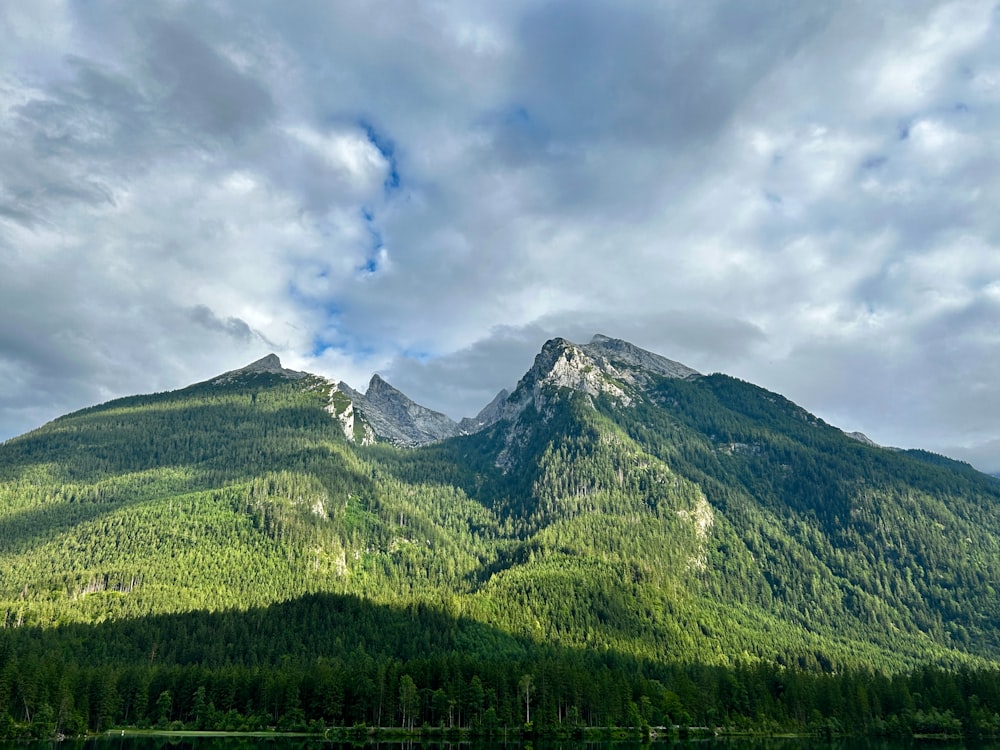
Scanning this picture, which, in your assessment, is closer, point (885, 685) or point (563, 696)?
point (563, 696)

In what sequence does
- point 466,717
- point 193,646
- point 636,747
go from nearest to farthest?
1. point 636,747
2. point 466,717
3. point 193,646

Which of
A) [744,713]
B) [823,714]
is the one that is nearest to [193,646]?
[744,713]

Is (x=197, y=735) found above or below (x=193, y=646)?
below

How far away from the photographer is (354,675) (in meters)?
156

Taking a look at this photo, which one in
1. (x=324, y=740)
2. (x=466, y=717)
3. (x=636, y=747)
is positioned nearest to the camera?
(x=636, y=747)

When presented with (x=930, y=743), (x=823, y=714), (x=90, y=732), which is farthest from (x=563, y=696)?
(x=90, y=732)

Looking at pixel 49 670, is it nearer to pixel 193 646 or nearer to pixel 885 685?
pixel 193 646

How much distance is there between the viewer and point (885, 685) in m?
167

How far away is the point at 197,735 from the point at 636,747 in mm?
88005

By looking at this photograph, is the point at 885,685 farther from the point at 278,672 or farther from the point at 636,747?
the point at 278,672

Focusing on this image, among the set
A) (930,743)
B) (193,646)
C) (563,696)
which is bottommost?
(930,743)

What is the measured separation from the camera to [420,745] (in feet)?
421

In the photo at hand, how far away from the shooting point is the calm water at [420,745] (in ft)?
377

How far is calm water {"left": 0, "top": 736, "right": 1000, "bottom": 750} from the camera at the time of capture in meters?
115
